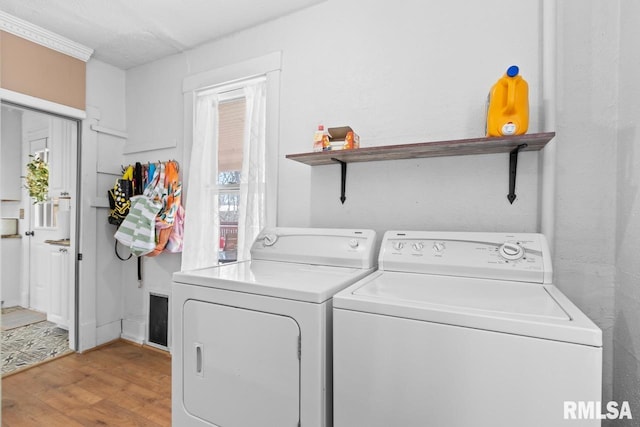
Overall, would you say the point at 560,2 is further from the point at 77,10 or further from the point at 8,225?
the point at 8,225

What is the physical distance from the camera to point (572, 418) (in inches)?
30.4

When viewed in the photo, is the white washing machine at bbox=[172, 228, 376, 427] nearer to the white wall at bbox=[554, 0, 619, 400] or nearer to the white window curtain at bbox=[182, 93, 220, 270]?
the white wall at bbox=[554, 0, 619, 400]

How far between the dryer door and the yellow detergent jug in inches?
48.7

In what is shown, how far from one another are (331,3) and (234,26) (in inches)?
30.9

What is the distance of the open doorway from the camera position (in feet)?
9.20

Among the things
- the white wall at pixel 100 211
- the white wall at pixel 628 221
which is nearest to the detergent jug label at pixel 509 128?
the white wall at pixel 628 221

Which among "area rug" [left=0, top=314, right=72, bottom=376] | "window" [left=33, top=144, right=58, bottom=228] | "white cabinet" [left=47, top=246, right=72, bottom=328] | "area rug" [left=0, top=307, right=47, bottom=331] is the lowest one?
"area rug" [left=0, top=314, right=72, bottom=376]

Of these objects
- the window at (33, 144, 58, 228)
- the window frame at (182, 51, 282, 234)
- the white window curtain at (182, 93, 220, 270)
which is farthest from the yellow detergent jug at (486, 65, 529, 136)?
the window at (33, 144, 58, 228)

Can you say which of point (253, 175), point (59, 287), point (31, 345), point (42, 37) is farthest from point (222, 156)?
point (31, 345)

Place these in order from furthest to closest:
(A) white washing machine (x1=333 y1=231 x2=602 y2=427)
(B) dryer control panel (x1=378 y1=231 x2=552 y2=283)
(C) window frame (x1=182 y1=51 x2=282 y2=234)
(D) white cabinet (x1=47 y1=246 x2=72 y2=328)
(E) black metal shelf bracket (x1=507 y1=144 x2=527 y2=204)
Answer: (D) white cabinet (x1=47 y1=246 x2=72 y2=328), (C) window frame (x1=182 y1=51 x2=282 y2=234), (E) black metal shelf bracket (x1=507 y1=144 x2=527 y2=204), (B) dryer control panel (x1=378 y1=231 x2=552 y2=283), (A) white washing machine (x1=333 y1=231 x2=602 y2=427)

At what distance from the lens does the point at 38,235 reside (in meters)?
3.73

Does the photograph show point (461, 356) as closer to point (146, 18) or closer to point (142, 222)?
point (142, 222)

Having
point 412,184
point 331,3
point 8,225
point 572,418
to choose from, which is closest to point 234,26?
point 331,3

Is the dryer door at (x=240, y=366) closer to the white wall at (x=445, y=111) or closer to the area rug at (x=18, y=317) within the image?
the white wall at (x=445, y=111)
